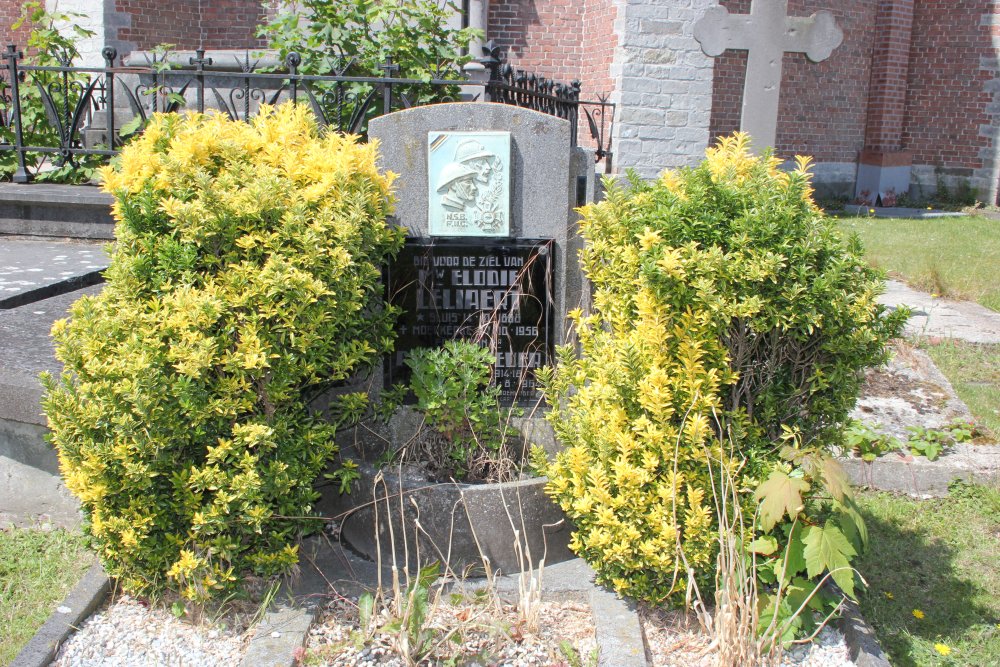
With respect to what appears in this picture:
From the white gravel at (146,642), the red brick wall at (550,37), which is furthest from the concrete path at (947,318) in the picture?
the red brick wall at (550,37)

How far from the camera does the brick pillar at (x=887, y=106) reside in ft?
50.5

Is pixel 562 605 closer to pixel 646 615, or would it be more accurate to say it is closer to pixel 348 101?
pixel 646 615

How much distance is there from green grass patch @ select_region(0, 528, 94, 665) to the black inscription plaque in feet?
4.85

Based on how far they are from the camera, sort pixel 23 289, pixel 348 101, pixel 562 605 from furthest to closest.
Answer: pixel 348 101 < pixel 23 289 < pixel 562 605

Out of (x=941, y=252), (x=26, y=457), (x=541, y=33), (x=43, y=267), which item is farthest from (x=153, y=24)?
(x=941, y=252)

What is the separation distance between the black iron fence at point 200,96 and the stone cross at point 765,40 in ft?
5.54

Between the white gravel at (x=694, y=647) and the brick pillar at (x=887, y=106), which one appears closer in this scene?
the white gravel at (x=694, y=647)

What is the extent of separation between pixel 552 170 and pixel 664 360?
3.92 feet

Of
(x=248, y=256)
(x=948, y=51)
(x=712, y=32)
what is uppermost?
(x=948, y=51)

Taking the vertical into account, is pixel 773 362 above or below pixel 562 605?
above

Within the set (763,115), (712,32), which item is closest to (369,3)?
(712,32)

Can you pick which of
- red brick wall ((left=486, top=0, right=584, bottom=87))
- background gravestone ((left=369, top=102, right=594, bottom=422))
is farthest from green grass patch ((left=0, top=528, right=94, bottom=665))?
red brick wall ((left=486, top=0, right=584, bottom=87))

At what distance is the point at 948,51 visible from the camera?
1576 cm

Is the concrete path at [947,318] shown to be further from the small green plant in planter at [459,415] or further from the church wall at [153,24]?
the church wall at [153,24]
